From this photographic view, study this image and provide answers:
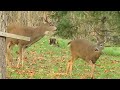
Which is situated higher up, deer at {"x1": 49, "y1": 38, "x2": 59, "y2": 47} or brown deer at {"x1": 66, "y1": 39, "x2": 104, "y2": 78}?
deer at {"x1": 49, "y1": 38, "x2": 59, "y2": 47}

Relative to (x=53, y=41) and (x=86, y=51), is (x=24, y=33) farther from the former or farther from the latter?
(x=53, y=41)

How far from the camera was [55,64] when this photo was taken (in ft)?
28.4

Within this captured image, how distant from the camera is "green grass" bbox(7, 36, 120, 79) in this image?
7.36 meters

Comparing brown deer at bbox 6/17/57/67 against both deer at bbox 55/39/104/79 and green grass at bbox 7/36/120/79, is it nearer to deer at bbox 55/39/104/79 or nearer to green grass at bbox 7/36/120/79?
green grass at bbox 7/36/120/79

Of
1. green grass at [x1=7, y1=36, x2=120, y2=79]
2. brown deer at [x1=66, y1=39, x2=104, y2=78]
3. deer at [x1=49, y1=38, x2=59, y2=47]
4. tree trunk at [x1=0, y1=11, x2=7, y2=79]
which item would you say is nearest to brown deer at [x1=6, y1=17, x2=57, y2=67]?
green grass at [x1=7, y1=36, x2=120, y2=79]

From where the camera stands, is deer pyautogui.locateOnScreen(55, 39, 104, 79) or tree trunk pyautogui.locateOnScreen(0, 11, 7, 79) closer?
tree trunk pyautogui.locateOnScreen(0, 11, 7, 79)

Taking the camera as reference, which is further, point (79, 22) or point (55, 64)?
point (79, 22)

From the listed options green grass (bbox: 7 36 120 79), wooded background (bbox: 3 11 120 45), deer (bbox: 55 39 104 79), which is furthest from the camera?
wooded background (bbox: 3 11 120 45)

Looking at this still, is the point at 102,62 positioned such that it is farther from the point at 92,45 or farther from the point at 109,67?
the point at 92,45

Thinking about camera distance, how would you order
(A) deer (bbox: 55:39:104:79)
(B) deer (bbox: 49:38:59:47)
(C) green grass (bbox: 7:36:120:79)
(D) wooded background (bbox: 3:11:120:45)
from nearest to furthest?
(A) deer (bbox: 55:39:104:79), (C) green grass (bbox: 7:36:120:79), (D) wooded background (bbox: 3:11:120:45), (B) deer (bbox: 49:38:59:47)

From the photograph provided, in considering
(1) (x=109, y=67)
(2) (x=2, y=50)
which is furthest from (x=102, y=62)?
(2) (x=2, y=50)

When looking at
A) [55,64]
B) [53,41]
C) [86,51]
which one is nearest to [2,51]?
→ [86,51]

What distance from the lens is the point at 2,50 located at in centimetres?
518
